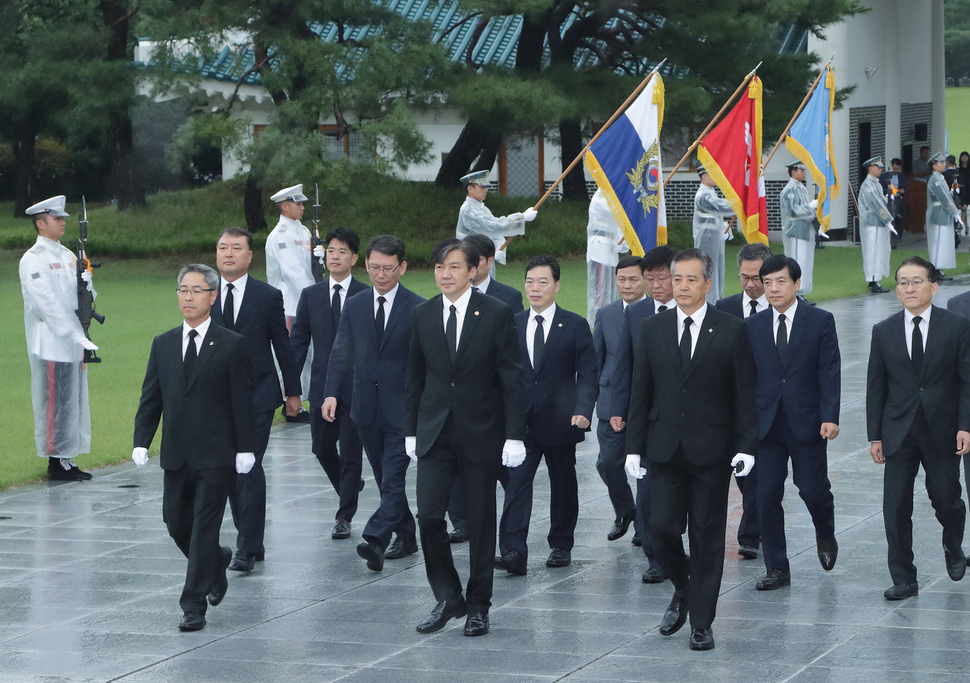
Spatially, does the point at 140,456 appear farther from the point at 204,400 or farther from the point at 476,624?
the point at 476,624

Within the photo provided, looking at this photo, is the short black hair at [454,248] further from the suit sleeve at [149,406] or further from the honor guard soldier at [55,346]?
the honor guard soldier at [55,346]

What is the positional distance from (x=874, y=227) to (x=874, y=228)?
2 cm

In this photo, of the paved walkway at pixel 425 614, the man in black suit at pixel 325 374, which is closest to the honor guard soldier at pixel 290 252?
the man in black suit at pixel 325 374

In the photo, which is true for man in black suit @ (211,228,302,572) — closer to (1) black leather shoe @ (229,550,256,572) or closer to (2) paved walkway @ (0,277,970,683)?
(1) black leather shoe @ (229,550,256,572)

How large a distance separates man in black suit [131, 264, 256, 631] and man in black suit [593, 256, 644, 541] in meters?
1.87

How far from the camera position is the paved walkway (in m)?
5.20

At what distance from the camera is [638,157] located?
36.0 ft

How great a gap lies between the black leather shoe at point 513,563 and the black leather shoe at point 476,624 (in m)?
0.91

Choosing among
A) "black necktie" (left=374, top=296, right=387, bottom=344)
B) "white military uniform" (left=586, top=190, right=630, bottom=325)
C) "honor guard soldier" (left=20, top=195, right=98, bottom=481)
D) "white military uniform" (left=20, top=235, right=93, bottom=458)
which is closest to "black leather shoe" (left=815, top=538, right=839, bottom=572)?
"black necktie" (left=374, top=296, right=387, bottom=344)

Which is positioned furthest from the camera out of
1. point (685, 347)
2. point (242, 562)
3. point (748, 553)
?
point (748, 553)

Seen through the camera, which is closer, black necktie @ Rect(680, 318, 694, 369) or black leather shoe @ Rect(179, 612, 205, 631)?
black necktie @ Rect(680, 318, 694, 369)

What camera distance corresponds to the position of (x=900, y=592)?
604 cm

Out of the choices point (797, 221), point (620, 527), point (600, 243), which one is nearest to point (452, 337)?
point (620, 527)

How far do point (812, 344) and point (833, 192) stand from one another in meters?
10.1
